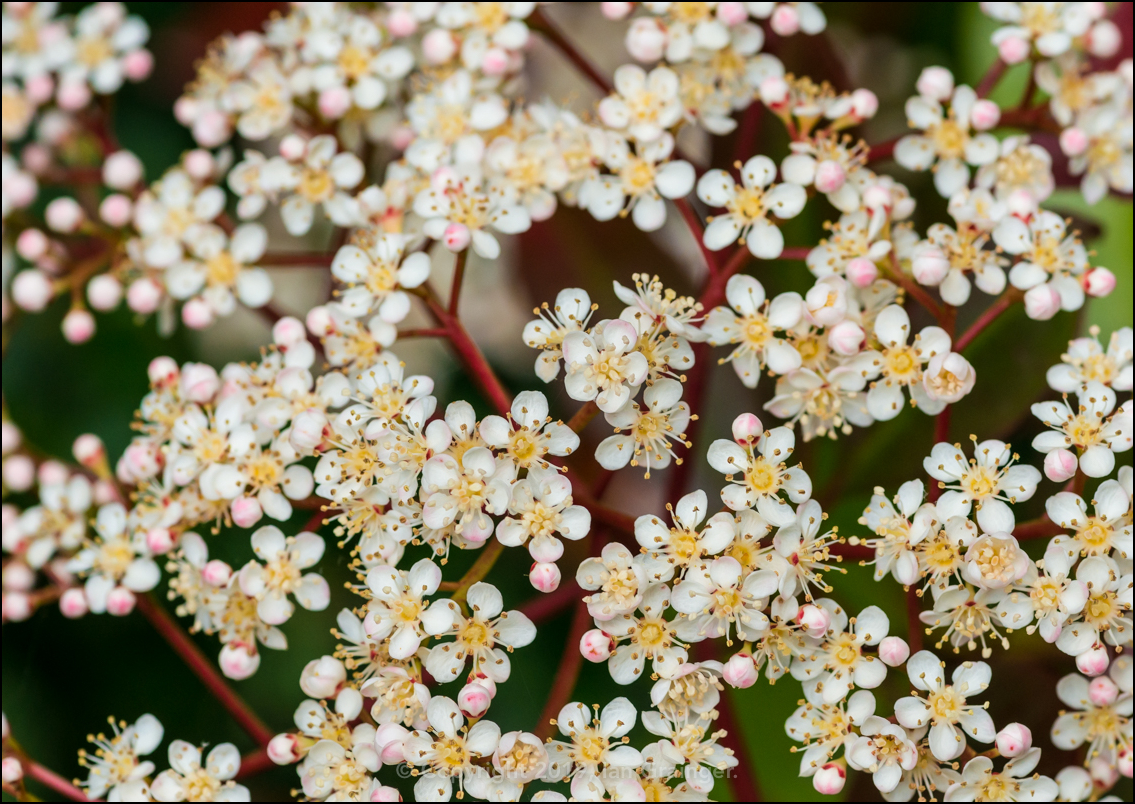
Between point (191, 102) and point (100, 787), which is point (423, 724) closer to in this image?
point (100, 787)

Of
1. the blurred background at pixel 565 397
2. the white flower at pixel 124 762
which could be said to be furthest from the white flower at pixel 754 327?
the white flower at pixel 124 762

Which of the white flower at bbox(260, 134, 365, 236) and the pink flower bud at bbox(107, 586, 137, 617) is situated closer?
the pink flower bud at bbox(107, 586, 137, 617)

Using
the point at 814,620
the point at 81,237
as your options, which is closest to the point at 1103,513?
the point at 814,620

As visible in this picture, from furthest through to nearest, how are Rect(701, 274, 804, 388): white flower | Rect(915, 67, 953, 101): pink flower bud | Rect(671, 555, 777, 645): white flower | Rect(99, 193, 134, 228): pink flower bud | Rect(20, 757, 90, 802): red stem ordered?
Rect(99, 193, 134, 228): pink flower bud → Rect(915, 67, 953, 101): pink flower bud → Rect(20, 757, 90, 802): red stem → Rect(701, 274, 804, 388): white flower → Rect(671, 555, 777, 645): white flower

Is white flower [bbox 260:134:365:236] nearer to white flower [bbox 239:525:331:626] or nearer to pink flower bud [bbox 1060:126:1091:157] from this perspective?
white flower [bbox 239:525:331:626]

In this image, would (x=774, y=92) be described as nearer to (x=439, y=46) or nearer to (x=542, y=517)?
(x=439, y=46)

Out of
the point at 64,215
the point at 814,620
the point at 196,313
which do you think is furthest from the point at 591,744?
the point at 64,215

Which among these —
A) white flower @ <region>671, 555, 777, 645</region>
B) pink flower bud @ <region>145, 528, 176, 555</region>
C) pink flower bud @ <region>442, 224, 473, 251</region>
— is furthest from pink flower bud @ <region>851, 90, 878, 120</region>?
pink flower bud @ <region>145, 528, 176, 555</region>
